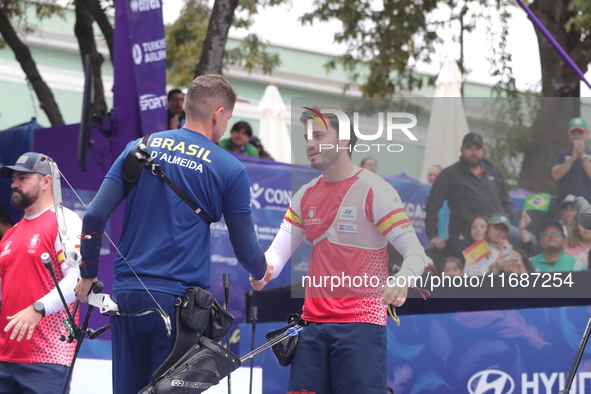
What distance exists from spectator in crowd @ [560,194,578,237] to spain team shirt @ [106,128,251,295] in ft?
11.0

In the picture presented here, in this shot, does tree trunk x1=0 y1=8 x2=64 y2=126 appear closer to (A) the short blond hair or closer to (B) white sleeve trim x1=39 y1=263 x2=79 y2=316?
(B) white sleeve trim x1=39 y1=263 x2=79 y2=316

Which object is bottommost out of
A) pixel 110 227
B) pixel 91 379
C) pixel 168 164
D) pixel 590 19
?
pixel 91 379

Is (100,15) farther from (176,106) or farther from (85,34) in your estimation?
(176,106)

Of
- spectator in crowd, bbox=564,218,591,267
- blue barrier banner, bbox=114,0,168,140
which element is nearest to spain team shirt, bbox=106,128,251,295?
spectator in crowd, bbox=564,218,591,267

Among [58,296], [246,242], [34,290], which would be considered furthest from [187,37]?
[246,242]

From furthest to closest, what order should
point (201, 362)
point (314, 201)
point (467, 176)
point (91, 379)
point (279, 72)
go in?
point (279, 72) < point (467, 176) < point (91, 379) < point (314, 201) < point (201, 362)

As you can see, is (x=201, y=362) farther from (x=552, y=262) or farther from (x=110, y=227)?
(x=110, y=227)

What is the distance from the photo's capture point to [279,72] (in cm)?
2427

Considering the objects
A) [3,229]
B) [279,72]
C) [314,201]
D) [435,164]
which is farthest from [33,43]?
[314,201]

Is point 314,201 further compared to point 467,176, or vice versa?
point 467,176

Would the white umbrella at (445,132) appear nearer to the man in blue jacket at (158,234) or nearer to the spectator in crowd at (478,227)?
the spectator in crowd at (478,227)

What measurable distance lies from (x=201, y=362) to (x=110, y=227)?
4.19 m

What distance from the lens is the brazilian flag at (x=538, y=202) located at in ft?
22.1

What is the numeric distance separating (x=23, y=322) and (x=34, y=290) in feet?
1.24
